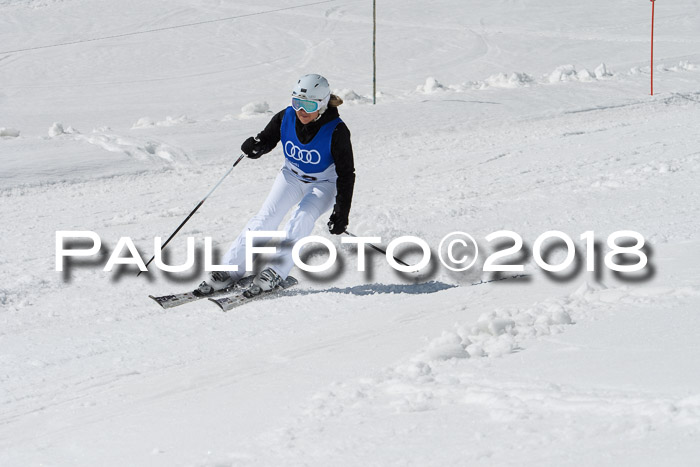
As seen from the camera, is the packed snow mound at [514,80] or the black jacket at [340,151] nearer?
the black jacket at [340,151]

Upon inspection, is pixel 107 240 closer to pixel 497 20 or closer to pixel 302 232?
pixel 302 232

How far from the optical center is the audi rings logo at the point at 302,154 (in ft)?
19.0

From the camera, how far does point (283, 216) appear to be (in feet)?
19.4

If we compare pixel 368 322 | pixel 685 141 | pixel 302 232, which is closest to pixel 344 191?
pixel 302 232

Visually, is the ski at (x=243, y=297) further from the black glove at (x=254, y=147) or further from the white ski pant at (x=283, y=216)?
the black glove at (x=254, y=147)

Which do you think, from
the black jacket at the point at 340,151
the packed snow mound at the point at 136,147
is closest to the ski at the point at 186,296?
the black jacket at the point at 340,151

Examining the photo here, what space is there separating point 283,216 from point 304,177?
1.02ft

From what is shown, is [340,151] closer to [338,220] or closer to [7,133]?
[338,220]

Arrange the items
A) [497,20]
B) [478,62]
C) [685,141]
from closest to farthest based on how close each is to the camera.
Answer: [685,141] → [478,62] → [497,20]

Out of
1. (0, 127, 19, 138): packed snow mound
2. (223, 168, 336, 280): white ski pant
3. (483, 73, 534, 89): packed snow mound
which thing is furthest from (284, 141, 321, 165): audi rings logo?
(483, 73, 534, 89): packed snow mound

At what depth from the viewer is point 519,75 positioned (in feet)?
51.4

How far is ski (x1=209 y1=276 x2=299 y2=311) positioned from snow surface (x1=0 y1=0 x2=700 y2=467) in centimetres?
11

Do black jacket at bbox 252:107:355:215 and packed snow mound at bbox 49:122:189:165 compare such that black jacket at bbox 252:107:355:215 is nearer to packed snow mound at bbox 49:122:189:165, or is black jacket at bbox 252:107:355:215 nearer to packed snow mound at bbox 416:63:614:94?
packed snow mound at bbox 49:122:189:165

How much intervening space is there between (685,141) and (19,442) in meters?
8.72
